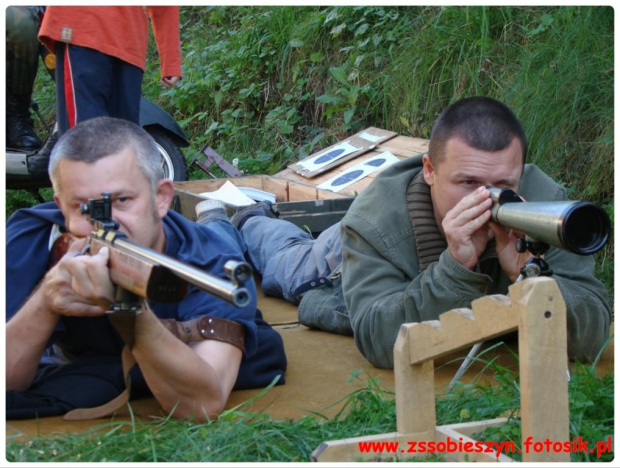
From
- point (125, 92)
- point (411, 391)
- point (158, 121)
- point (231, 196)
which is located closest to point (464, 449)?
point (411, 391)

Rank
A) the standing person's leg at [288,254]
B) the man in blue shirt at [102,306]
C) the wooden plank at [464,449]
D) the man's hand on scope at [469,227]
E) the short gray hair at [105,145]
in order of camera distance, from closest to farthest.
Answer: the wooden plank at [464,449] < the man in blue shirt at [102,306] < the short gray hair at [105,145] < the man's hand on scope at [469,227] < the standing person's leg at [288,254]

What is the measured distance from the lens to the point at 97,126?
300 cm

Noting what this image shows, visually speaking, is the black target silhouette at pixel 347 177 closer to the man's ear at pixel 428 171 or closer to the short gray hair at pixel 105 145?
the man's ear at pixel 428 171

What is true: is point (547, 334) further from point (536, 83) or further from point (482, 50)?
point (482, 50)

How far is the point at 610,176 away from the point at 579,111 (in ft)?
1.89

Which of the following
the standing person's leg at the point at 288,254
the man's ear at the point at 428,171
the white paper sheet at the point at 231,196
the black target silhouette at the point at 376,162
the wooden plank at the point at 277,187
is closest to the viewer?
the man's ear at the point at 428,171

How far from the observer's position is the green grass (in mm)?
Result: 2539

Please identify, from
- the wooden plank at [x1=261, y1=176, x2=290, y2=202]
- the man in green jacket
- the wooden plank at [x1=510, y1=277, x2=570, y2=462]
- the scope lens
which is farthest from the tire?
the wooden plank at [x1=510, y1=277, x2=570, y2=462]

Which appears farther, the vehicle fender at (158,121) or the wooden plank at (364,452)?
the vehicle fender at (158,121)

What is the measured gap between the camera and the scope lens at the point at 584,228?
2.57m

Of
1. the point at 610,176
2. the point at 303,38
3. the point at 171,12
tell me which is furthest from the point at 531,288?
the point at 303,38

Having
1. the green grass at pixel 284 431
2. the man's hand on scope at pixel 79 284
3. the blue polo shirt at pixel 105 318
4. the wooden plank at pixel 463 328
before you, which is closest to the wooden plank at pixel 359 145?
the blue polo shirt at pixel 105 318

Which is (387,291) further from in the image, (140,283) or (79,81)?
(79,81)

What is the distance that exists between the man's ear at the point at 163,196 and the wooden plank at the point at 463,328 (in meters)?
1.01
